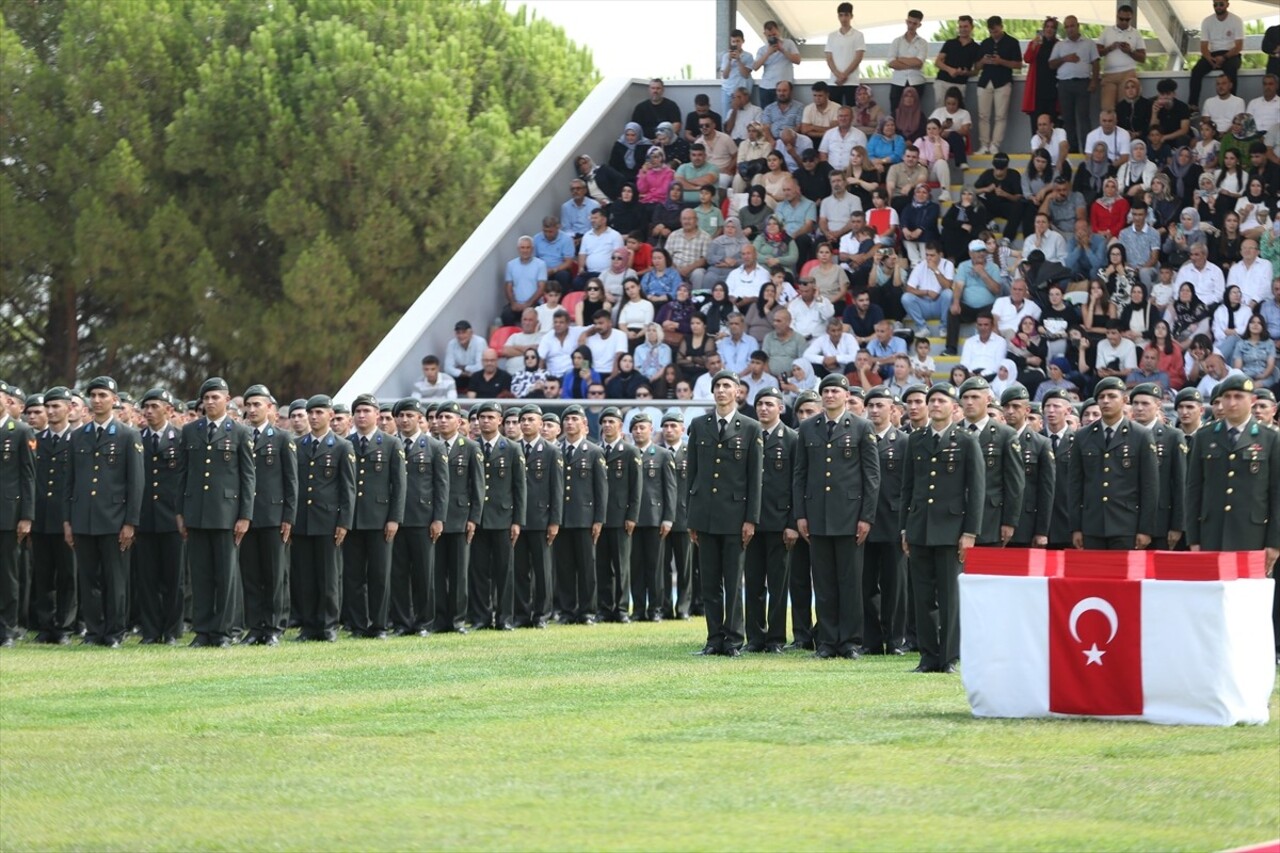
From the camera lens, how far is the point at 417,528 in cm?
1684

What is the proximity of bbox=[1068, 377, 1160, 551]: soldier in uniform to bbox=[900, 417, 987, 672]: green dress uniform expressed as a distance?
150 centimetres

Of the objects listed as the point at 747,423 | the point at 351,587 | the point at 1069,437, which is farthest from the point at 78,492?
the point at 1069,437

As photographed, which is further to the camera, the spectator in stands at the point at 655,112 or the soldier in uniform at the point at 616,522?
the spectator in stands at the point at 655,112

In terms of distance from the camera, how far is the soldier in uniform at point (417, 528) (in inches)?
661

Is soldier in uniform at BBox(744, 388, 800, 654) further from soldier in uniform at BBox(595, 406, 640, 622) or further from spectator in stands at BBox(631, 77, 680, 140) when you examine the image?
spectator in stands at BBox(631, 77, 680, 140)

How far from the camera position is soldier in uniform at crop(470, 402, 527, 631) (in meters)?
17.5

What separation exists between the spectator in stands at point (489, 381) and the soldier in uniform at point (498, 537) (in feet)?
18.0

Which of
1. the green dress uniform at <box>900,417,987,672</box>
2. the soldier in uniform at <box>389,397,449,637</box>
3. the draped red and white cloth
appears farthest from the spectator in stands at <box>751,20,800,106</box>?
the draped red and white cloth

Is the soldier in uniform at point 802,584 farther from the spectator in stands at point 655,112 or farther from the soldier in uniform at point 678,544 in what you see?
the spectator in stands at point 655,112

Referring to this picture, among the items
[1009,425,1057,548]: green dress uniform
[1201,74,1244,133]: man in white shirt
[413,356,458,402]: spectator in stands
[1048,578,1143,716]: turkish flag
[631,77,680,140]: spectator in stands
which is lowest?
[1048,578,1143,716]: turkish flag

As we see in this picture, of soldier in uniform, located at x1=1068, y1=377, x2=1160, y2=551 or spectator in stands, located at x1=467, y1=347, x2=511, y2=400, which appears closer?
soldier in uniform, located at x1=1068, y1=377, x2=1160, y2=551

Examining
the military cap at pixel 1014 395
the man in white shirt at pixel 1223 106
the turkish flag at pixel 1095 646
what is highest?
the man in white shirt at pixel 1223 106

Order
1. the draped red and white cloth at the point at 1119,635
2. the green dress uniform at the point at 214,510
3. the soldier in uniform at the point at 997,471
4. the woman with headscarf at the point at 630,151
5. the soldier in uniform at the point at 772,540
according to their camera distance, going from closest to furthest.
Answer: the draped red and white cloth at the point at 1119,635, the soldier in uniform at the point at 997,471, the soldier in uniform at the point at 772,540, the green dress uniform at the point at 214,510, the woman with headscarf at the point at 630,151

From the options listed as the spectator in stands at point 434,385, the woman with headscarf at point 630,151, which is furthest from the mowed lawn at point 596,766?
the woman with headscarf at point 630,151
